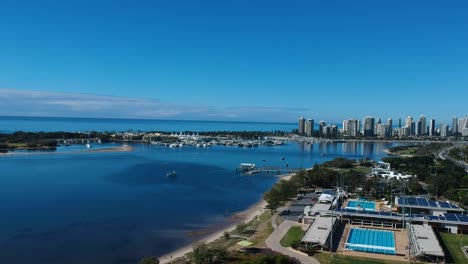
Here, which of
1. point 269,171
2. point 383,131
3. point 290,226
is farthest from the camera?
point 383,131

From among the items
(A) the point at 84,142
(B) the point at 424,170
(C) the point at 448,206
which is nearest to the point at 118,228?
(C) the point at 448,206

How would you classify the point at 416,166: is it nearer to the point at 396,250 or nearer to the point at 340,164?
the point at 340,164

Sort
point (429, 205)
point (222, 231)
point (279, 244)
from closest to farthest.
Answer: point (279, 244) < point (222, 231) < point (429, 205)

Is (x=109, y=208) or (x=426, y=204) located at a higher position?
(x=426, y=204)

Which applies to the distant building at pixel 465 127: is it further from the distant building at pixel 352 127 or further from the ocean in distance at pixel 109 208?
the ocean in distance at pixel 109 208

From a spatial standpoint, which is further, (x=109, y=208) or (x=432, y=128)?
(x=432, y=128)

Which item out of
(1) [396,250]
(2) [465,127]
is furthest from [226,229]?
(2) [465,127]

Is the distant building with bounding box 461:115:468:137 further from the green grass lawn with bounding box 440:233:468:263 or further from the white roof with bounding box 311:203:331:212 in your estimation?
the green grass lawn with bounding box 440:233:468:263
